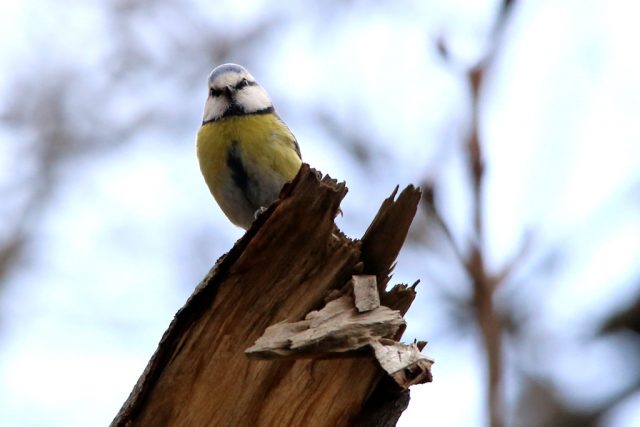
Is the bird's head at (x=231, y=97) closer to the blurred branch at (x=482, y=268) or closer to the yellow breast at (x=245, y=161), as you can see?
the yellow breast at (x=245, y=161)

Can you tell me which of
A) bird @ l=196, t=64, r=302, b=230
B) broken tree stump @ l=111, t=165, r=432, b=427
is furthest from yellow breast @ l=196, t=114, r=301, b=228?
broken tree stump @ l=111, t=165, r=432, b=427

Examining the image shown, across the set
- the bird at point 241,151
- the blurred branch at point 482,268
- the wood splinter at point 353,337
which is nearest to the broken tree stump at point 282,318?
the wood splinter at point 353,337

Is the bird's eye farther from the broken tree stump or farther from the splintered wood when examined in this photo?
the splintered wood

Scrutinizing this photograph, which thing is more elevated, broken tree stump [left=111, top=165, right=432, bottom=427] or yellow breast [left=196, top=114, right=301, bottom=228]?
yellow breast [left=196, top=114, right=301, bottom=228]

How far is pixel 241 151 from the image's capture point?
4762 millimetres

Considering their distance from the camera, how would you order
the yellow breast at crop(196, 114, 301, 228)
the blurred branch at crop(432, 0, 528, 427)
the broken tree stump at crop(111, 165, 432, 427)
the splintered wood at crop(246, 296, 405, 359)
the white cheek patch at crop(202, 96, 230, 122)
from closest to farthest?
the blurred branch at crop(432, 0, 528, 427) < the splintered wood at crop(246, 296, 405, 359) < the broken tree stump at crop(111, 165, 432, 427) < the yellow breast at crop(196, 114, 301, 228) < the white cheek patch at crop(202, 96, 230, 122)

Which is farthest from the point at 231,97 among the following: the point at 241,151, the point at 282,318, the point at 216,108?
the point at 282,318

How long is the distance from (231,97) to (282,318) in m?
1.85

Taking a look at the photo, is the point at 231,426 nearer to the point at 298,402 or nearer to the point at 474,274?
the point at 298,402

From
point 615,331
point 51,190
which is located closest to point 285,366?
point 615,331

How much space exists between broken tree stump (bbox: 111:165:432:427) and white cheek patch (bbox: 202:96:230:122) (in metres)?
1.64

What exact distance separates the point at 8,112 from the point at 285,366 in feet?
20.1

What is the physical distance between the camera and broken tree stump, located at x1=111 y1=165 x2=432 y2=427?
326 centimetres

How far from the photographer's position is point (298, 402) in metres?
3.30
